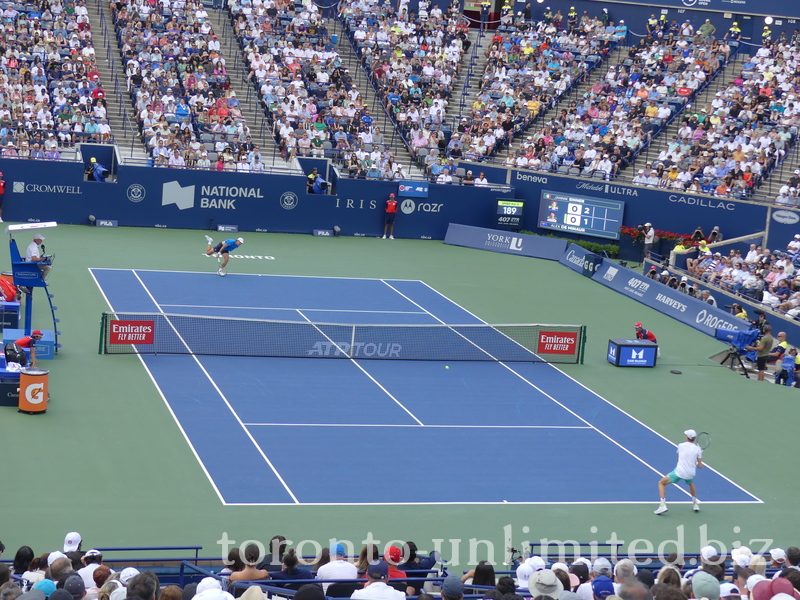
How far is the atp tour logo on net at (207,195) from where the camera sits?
42125mm

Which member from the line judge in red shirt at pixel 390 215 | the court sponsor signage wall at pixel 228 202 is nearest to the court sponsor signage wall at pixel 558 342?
the line judge in red shirt at pixel 390 215

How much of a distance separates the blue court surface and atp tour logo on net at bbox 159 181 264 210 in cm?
1246

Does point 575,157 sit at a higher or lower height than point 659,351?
higher

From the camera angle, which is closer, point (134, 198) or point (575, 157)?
point (134, 198)

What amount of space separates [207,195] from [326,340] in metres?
16.9

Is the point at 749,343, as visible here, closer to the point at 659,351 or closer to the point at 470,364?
the point at 659,351

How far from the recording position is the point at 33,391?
69.5 feet

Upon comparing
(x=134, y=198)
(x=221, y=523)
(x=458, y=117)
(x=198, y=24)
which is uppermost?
(x=198, y=24)

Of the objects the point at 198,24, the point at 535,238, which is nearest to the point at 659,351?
the point at 535,238

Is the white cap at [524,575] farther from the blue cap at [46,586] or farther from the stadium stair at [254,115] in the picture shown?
the stadium stair at [254,115]

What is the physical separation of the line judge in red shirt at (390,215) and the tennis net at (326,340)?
51.2ft

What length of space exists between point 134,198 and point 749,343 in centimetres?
2308

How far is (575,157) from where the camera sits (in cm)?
4594

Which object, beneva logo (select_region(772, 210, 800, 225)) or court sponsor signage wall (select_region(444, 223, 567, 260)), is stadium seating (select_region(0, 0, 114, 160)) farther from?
beneva logo (select_region(772, 210, 800, 225))
